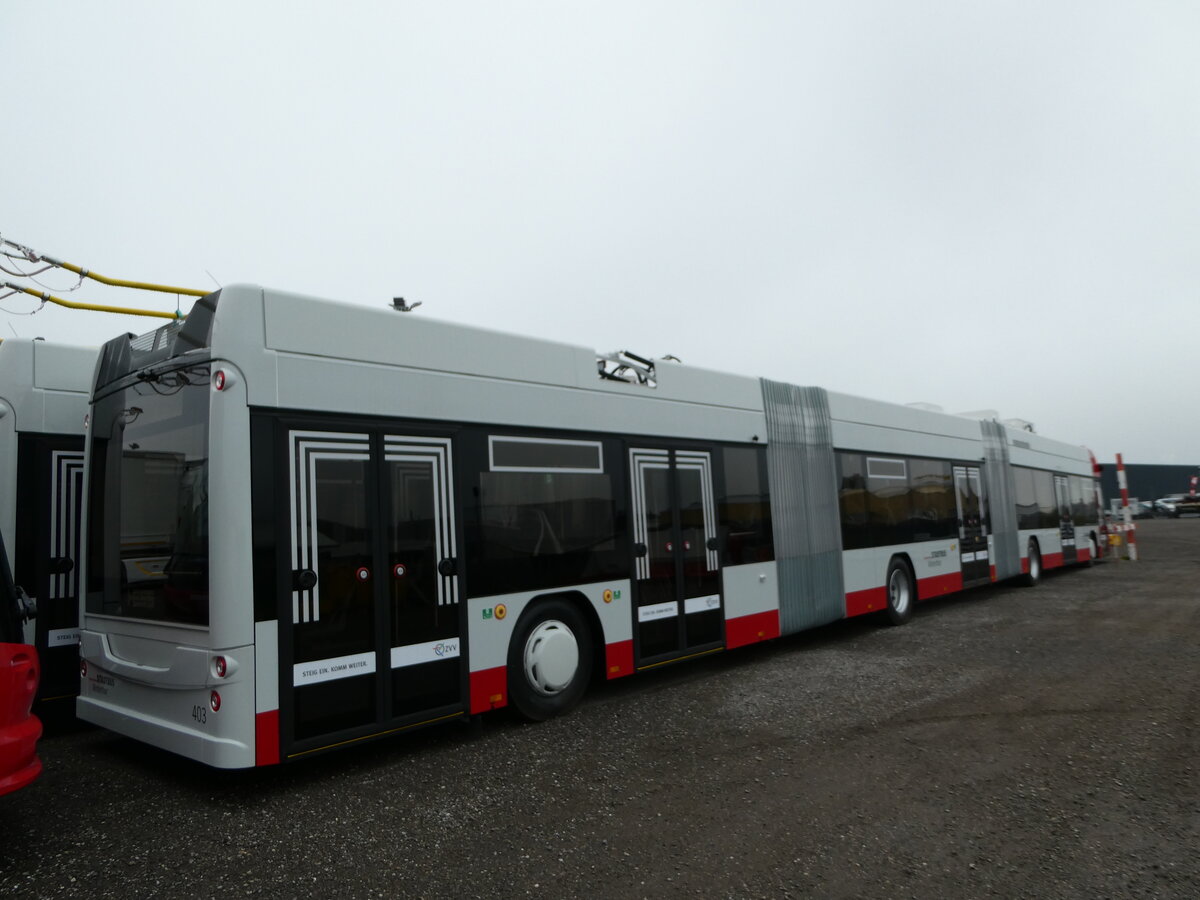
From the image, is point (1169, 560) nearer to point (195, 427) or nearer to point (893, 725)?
point (893, 725)

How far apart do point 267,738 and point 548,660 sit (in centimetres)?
229

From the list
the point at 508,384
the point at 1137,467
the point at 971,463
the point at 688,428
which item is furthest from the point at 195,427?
the point at 1137,467

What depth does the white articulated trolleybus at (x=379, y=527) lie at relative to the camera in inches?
181

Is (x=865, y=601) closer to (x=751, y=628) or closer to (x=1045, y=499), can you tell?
(x=751, y=628)

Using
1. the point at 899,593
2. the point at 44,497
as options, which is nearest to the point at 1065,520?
the point at 899,593

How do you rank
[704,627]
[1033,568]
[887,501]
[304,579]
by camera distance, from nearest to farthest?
[304,579] < [704,627] < [887,501] < [1033,568]

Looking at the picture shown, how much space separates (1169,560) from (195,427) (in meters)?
23.3

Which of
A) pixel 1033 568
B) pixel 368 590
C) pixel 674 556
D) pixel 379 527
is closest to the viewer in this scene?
pixel 368 590

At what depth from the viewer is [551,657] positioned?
20.4ft

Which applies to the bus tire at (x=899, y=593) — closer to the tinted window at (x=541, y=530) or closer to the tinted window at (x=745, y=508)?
the tinted window at (x=745, y=508)

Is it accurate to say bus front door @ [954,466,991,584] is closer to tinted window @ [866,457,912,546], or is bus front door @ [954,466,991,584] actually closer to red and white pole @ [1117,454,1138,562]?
tinted window @ [866,457,912,546]

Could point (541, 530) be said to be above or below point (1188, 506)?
above

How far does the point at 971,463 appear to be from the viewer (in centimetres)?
1370

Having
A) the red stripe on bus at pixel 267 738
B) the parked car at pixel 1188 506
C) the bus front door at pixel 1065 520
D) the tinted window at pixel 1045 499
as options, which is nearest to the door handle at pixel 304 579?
the red stripe on bus at pixel 267 738
